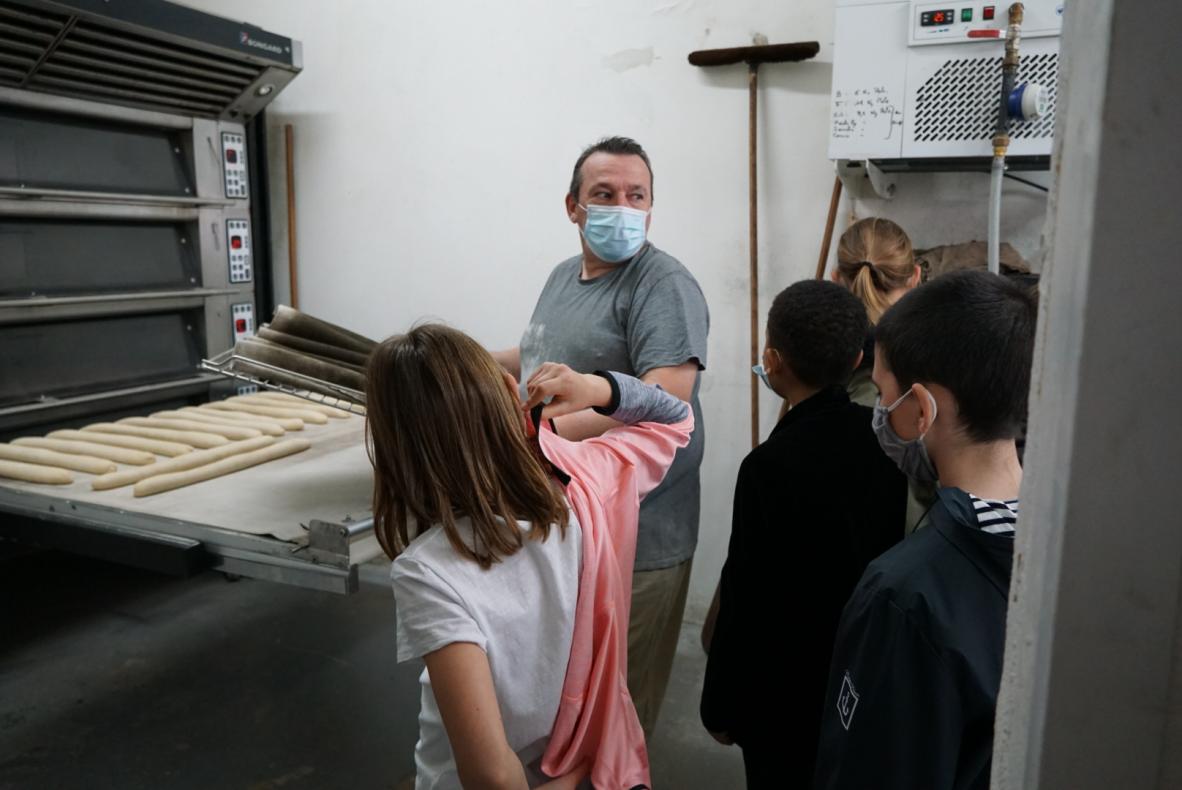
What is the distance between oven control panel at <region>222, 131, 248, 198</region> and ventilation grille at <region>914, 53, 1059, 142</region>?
103 inches

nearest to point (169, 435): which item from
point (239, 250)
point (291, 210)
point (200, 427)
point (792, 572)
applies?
point (200, 427)

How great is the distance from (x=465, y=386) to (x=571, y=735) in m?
0.52

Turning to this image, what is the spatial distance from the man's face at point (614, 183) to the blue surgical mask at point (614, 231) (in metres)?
0.03

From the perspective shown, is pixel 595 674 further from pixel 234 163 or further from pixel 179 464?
pixel 234 163

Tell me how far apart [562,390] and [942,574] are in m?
0.63

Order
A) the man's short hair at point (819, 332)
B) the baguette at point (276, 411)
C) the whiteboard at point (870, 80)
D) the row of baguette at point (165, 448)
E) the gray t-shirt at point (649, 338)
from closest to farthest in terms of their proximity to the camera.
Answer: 1. the man's short hair at point (819, 332)
2. the gray t-shirt at point (649, 338)
3. the row of baguette at point (165, 448)
4. the whiteboard at point (870, 80)
5. the baguette at point (276, 411)

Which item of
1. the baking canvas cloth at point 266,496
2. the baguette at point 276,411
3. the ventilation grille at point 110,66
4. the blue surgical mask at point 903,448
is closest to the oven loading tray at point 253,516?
the baking canvas cloth at point 266,496

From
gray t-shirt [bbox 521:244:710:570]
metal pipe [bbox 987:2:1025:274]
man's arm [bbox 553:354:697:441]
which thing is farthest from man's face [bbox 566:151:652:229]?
metal pipe [bbox 987:2:1025:274]

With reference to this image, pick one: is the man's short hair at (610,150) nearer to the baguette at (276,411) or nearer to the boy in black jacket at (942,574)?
the boy in black jacket at (942,574)

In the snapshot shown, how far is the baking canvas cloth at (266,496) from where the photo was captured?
183 centimetres

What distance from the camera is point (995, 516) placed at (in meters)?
0.87

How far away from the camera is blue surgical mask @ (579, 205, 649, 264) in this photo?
1.89 meters

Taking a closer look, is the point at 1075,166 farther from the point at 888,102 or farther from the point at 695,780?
the point at 695,780

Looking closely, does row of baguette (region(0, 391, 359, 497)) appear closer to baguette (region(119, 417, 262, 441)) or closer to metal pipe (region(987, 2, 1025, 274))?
baguette (region(119, 417, 262, 441))
